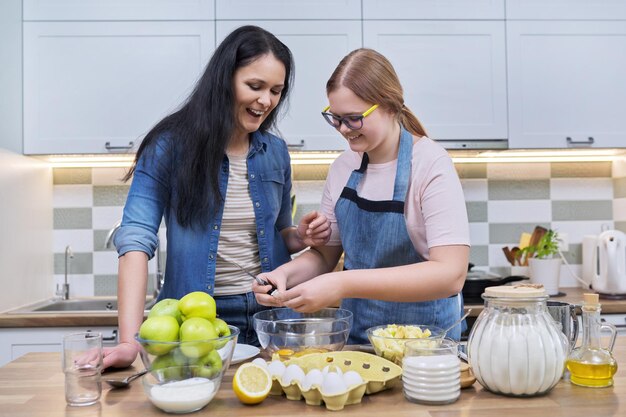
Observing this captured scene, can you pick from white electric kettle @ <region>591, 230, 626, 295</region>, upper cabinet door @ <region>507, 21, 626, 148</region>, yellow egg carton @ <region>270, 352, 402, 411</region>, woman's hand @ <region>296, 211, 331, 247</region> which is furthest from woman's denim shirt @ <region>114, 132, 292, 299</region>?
white electric kettle @ <region>591, 230, 626, 295</region>

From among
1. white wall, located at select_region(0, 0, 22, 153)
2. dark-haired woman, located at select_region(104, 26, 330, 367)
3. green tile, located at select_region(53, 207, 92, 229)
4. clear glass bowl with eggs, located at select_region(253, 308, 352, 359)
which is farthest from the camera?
green tile, located at select_region(53, 207, 92, 229)

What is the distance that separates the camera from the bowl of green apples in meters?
0.98

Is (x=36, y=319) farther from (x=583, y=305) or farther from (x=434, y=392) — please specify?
(x=583, y=305)

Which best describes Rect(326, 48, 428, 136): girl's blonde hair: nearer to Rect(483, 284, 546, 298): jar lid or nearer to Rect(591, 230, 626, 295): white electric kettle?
Rect(483, 284, 546, 298): jar lid

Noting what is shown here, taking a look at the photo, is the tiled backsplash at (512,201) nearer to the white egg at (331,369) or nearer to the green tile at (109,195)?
the green tile at (109,195)

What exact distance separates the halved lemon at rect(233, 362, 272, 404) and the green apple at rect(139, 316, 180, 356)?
0.41 ft

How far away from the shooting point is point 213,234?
1618 mm

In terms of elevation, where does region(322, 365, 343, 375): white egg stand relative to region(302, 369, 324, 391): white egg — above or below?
above

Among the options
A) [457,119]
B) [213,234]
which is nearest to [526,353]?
[213,234]

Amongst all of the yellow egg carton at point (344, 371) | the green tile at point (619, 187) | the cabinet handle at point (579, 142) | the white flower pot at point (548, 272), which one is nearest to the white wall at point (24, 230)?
the yellow egg carton at point (344, 371)

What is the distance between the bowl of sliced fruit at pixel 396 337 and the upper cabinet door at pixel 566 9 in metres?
1.92

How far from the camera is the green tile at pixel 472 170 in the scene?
3.03m

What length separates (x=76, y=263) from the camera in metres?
2.93

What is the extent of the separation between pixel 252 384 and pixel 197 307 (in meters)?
0.16
